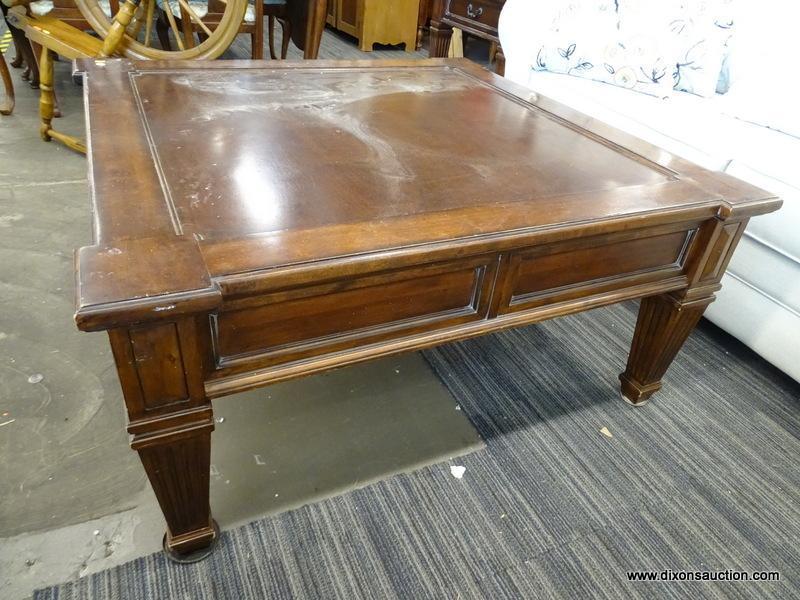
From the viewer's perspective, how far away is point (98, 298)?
0.60 metres

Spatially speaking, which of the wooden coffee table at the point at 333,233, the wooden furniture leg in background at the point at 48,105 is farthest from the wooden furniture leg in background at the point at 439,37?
the wooden furniture leg in background at the point at 48,105

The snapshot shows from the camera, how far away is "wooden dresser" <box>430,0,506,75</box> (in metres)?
2.28

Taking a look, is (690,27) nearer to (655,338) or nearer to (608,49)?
(608,49)

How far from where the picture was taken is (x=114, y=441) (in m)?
1.15

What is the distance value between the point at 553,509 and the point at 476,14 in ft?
6.64

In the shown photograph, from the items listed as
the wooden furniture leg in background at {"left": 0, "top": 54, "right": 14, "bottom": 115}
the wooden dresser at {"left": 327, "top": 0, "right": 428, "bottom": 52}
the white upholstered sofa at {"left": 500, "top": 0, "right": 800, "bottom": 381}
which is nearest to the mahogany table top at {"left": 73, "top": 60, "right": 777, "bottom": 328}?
the white upholstered sofa at {"left": 500, "top": 0, "right": 800, "bottom": 381}

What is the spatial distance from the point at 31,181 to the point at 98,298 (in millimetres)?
1797

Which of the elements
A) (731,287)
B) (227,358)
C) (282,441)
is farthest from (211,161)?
(731,287)

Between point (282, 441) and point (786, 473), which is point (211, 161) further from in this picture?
point (786, 473)

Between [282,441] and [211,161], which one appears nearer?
[211,161]

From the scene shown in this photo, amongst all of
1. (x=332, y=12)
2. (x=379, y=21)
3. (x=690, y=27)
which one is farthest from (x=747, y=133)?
(x=332, y=12)

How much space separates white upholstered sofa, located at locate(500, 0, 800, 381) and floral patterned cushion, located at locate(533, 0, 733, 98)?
42mm

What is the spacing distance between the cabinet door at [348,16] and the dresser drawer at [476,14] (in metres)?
1.80

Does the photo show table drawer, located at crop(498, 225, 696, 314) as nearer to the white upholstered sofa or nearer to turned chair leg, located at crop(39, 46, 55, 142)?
the white upholstered sofa
